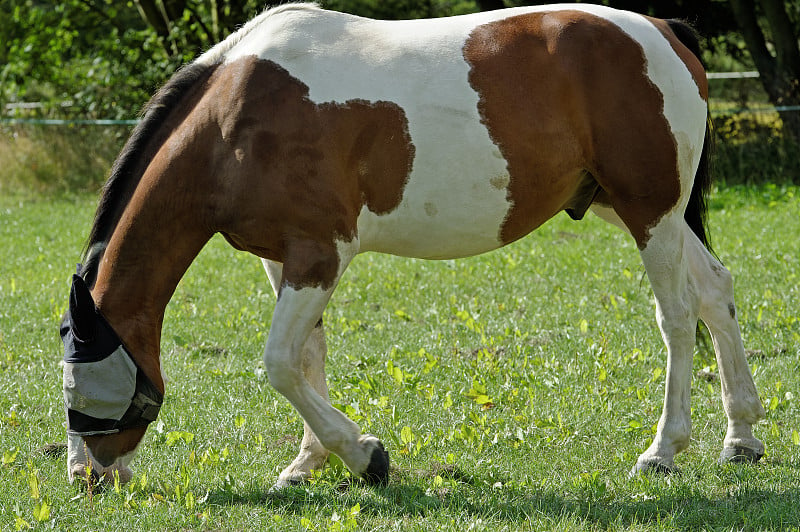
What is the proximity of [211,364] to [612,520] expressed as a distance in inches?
122

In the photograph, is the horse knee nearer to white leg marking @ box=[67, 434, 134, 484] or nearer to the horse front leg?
the horse front leg

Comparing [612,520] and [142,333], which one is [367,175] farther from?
[612,520]

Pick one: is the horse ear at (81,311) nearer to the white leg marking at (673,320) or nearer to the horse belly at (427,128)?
the horse belly at (427,128)

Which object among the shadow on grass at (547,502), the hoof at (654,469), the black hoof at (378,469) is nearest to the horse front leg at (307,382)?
the black hoof at (378,469)

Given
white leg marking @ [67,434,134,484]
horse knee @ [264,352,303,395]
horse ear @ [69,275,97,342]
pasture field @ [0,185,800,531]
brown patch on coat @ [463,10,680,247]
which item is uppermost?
brown patch on coat @ [463,10,680,247]

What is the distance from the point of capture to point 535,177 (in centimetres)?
394

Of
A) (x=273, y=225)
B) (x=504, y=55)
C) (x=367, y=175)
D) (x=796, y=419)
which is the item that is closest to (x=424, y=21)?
(x=504, y=55)

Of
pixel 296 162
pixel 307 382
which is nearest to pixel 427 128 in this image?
pixel 296 162

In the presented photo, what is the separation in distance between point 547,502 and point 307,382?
1.07 meters

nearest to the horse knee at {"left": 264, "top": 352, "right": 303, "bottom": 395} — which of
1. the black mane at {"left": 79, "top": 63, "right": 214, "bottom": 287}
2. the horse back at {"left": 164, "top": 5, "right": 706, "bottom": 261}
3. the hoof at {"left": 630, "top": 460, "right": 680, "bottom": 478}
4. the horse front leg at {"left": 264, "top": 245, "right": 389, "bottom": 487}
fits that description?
the horse front leg at {"left": 264, "top": 245, "right": 389, "bottom": 487}

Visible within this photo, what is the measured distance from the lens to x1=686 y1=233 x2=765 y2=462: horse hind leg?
419 cm

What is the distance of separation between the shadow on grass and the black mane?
112cm

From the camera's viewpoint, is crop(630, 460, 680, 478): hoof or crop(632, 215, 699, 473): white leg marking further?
crop(632, 215, 699, 473): white leg marking

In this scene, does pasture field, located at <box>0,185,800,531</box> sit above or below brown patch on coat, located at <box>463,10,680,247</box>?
below
